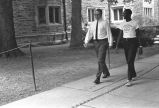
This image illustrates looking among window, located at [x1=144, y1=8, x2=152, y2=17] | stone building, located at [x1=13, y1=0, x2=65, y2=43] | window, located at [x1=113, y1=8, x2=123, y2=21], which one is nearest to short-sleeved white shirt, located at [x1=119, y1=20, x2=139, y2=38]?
stone building, located at [x1=13, y1=0, x2=65, y2=43]

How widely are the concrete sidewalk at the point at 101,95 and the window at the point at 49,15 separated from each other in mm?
14652

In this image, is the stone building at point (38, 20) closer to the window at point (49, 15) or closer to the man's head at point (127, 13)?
the window at point (49, 15)

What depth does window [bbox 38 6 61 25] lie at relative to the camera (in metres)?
22.4

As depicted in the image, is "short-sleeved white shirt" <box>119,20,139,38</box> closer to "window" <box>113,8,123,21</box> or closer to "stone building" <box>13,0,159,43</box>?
"stone building" <box>13,0,159,43</box>

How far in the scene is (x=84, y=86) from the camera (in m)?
7.58

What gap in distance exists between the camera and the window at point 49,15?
73.6 feet

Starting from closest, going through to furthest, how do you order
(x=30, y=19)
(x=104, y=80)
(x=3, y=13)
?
1. (x=104, y=80)
2. (x=3, y=13)
3. (x=30, y=19)

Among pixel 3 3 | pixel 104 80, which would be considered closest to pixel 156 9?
pixel 3 3

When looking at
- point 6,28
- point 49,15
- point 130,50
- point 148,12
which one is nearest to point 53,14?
point 49,15

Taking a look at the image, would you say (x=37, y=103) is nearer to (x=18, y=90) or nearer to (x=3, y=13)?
(x=18, y=90)

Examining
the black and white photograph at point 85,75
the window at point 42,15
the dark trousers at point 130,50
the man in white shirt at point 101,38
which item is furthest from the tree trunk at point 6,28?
the window at point 42,15

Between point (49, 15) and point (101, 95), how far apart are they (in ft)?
56.6

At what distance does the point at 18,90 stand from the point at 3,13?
25.0 feet

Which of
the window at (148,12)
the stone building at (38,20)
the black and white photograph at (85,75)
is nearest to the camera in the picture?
the black and white photograph at (85,75)
